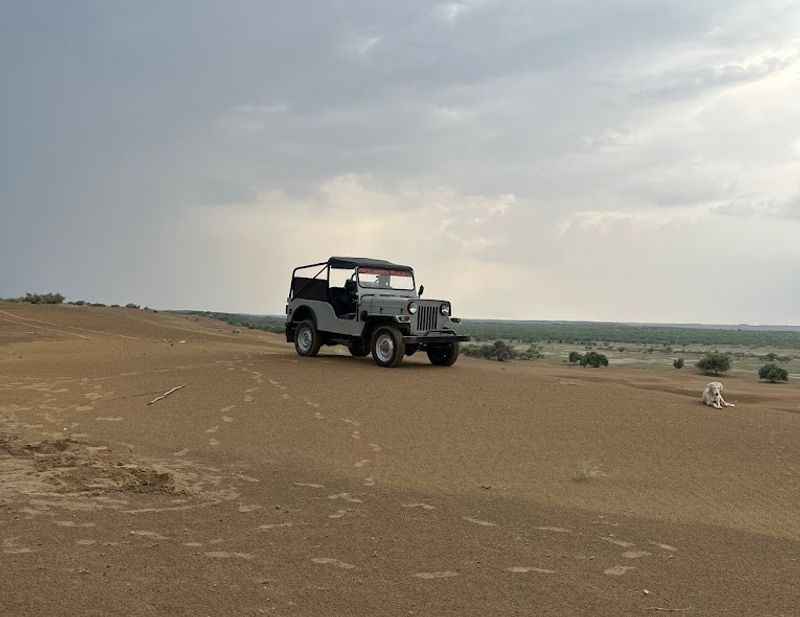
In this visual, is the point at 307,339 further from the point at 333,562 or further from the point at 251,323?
the point at 251,323

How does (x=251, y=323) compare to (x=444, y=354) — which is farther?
(x=251, y=323)

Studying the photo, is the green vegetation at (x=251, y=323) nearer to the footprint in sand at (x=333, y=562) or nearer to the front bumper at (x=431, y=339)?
the front bumper at (x=431, y=339)

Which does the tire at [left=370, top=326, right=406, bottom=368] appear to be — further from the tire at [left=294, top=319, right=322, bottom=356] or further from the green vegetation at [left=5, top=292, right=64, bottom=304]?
the green vegetation at [left=5, top=292, right=64, bottom=304]

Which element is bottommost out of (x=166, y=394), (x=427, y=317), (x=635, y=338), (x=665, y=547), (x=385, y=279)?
(x=665, y=547)

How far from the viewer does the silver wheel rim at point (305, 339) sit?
18703mm

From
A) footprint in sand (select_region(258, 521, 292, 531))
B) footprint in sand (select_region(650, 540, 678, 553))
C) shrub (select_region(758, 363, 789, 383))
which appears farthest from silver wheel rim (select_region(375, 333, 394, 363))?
shrub (select_region(758, 363, 789, 383))

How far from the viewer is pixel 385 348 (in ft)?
54.2

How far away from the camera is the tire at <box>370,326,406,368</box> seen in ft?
52.9

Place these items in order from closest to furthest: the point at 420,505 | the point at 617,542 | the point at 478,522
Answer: the point at 617,542 < the point at 478,522 < the point at 420,505

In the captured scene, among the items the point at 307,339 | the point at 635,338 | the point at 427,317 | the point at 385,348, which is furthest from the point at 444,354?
the point at 635,338

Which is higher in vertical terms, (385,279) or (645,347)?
(385,279)

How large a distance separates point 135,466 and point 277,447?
6.87ft

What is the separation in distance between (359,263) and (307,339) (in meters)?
2.73

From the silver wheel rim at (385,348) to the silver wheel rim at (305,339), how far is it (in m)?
2.62
